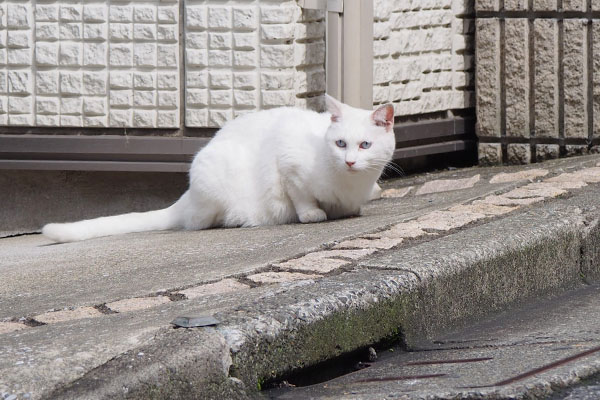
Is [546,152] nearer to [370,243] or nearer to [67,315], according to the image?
[370,243]

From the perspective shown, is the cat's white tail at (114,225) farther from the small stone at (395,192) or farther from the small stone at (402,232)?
the small stone at (402,232)

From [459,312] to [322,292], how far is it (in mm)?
673

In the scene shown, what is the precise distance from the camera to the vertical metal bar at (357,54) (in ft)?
20.6

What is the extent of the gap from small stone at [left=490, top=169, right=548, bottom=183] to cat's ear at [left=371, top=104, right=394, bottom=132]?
111cm

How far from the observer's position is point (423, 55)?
7156 mm

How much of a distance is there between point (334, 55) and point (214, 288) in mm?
3166

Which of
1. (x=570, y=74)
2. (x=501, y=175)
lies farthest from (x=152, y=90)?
(x=570, y=74)

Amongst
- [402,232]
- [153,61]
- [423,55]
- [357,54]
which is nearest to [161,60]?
[153,61]

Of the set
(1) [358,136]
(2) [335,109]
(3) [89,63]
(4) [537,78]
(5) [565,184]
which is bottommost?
(5) [565,184]

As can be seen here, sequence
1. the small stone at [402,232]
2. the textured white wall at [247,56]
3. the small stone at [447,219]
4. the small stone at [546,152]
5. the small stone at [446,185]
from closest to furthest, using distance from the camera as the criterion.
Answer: the small stone at [402,232] → the small stone at [447,219] → the textured white wall at [247,56] → the small stone at [446,185] → the small stone at [546,152]

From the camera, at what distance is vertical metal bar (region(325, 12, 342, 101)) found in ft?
20.6

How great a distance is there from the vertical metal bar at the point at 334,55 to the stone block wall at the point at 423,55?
17.9 inches

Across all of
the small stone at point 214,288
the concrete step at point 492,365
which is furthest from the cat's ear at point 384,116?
the small stone at point 214,288

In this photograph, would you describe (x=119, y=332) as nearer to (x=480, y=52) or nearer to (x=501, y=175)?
(x=501, y=175)
